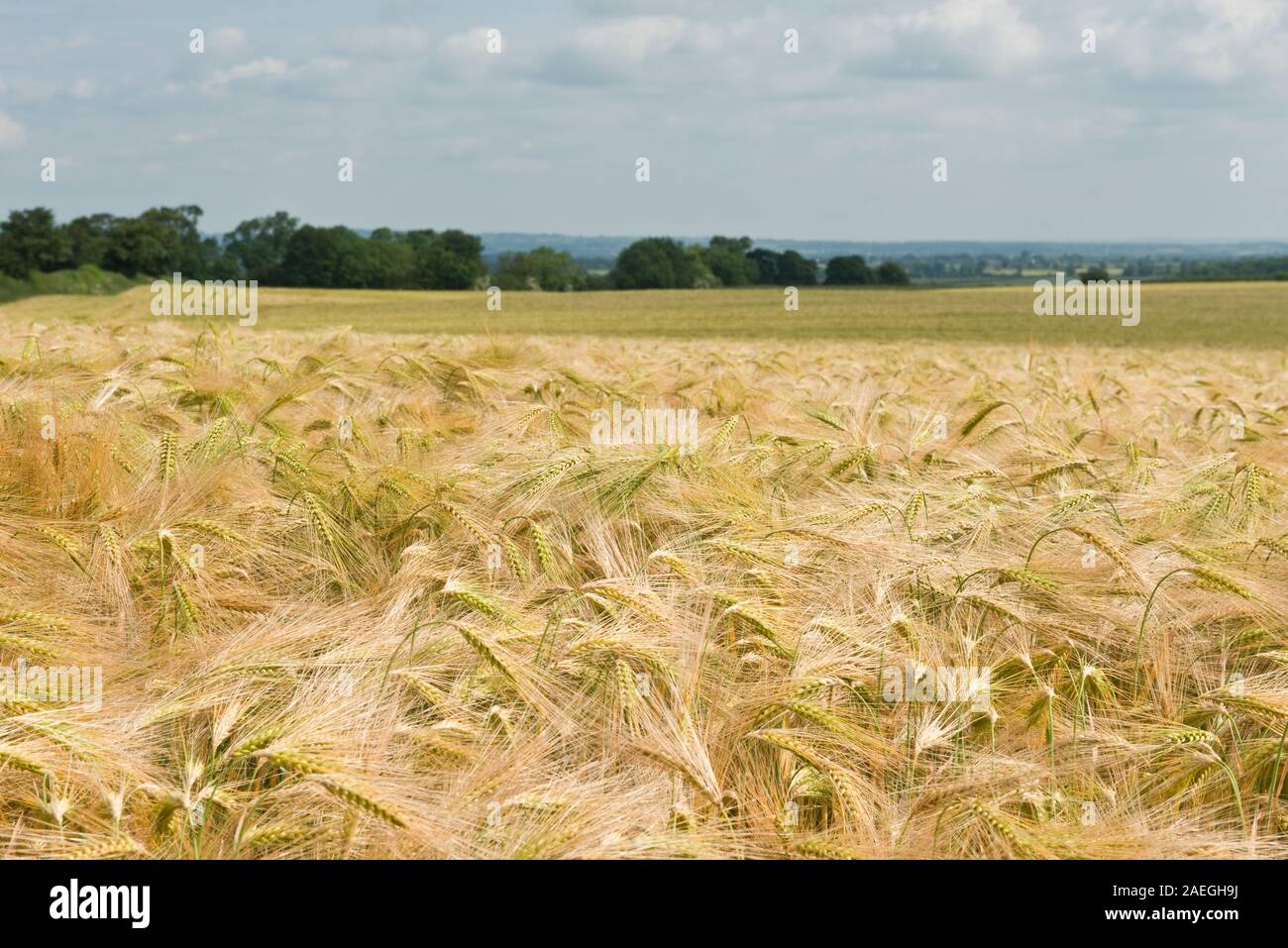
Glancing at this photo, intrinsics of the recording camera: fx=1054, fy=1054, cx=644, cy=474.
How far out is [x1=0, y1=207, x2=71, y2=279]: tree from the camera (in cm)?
5344

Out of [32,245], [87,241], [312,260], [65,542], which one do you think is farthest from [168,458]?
[312,260]

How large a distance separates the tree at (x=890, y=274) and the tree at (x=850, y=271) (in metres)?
1.23

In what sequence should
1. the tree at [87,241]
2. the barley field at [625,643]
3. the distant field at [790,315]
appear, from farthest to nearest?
the tree at [87,241] < the distant field at [790,315] < the barley field at [625,643]

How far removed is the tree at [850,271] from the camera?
78.5m

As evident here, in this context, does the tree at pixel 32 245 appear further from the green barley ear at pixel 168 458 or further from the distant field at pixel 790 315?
the green barley ear at pixel 168 458

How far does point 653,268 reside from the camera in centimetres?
7538

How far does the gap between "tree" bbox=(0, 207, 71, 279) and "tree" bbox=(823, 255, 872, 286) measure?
50576mm

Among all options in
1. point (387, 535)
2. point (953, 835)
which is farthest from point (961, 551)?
point (387, 535)

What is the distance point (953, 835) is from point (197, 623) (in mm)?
1656

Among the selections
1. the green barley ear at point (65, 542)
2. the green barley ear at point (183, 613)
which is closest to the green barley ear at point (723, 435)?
the green barley ear at point (183, 613)

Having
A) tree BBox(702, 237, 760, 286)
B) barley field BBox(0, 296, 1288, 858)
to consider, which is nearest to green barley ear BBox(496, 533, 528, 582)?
barley field BBox(0, 296, 1288, 858)

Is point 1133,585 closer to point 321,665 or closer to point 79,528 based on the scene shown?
point 321,665

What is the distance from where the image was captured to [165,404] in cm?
421
